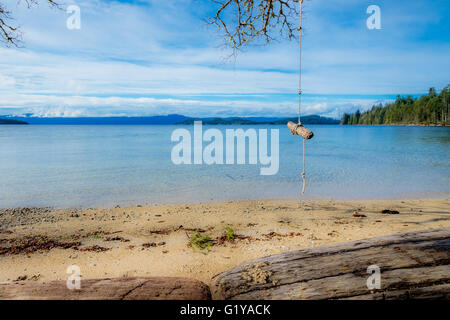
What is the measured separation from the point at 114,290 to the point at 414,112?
149 m

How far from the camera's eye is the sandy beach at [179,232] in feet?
16.7

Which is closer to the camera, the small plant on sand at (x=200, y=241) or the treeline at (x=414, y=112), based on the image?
the small plant on sand at (x=200, y=241)

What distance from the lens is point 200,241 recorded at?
20.4ft

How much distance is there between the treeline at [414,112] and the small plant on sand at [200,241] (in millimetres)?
129933

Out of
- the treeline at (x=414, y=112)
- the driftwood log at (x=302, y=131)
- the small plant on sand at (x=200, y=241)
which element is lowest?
the small plant on sand at (x=200, y=241)

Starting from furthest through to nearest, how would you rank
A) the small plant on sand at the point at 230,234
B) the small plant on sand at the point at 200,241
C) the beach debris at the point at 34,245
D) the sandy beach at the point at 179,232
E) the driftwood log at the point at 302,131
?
the small plant on sand at the point at 230,234 < the small plant on sand at the point at 200,241 < the beach debris at the point at 34,245 < the sandy beach at the point at 179,232 < the driftwood log at the point at 302,131

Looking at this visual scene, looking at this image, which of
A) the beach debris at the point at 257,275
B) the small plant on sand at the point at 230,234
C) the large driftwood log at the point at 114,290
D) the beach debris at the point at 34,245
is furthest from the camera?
the small plant on sand at the point at 230,234

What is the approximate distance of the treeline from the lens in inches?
4178

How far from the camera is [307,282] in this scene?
9.59 ft

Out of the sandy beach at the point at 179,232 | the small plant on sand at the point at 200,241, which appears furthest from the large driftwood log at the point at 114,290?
the small plant on sand at the point at 200,241

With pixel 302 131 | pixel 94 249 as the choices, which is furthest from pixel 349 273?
pixel 94 249

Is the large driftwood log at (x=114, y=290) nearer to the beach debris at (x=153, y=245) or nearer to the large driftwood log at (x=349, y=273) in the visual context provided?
the large driftwood log at (x=349, y=273)
